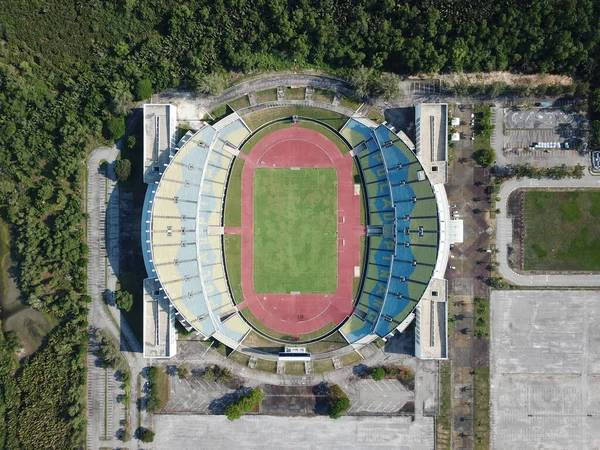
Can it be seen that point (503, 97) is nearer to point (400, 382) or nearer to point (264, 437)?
point (400, 382)

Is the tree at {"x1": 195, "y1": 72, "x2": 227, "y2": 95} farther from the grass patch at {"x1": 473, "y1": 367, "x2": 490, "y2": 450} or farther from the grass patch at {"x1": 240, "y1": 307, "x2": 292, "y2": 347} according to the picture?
the grass patch at {"x1": 473, "y1": 367, "x2": 490, "y2": 450}

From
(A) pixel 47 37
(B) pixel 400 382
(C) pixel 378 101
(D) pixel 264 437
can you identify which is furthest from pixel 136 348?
(C) pixel 378 101

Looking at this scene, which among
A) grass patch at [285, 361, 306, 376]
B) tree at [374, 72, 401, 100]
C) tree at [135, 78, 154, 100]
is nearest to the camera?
tree at [374, 72, 401, 100]

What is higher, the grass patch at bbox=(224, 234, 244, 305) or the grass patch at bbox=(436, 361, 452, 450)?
the grass patch at bbox=(224, 234, 244, 305)

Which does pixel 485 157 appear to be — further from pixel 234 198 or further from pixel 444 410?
pixel 444 410

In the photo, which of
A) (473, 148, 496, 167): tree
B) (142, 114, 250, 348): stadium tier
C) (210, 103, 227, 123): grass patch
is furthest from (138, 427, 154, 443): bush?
(473, 148, 496, 167): tree

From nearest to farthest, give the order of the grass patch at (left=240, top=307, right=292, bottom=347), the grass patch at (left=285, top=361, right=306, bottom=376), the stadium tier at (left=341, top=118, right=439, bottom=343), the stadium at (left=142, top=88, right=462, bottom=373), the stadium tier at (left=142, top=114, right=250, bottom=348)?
the stadium tier at (left=341, top=118, right=439, bottom=343), the stadium tier at (left=142, top=114, right=250, bottom=348), the stadium at (left=142, top=88, right=462, bottom=373), the grass patch at (left=285, top=361, right=306, bottom=376), the grass patch at (left=240, top=307, right=292, bottom=347)

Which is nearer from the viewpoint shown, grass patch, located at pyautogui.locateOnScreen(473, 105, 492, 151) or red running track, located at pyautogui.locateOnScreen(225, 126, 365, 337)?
grass patch, located at pyautogui.locateOnScreen(473, 105, 492, 151)
